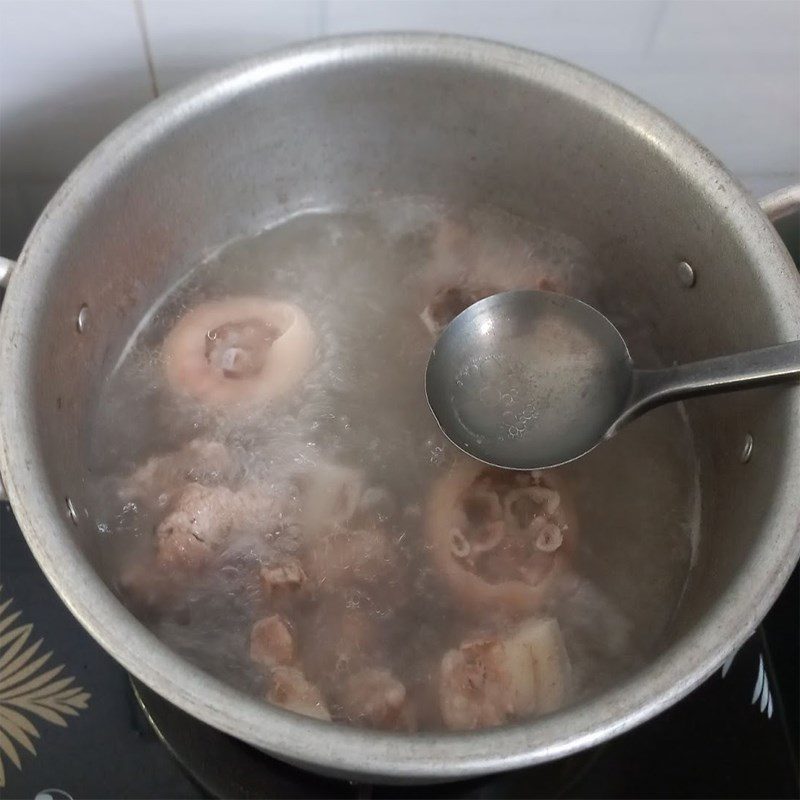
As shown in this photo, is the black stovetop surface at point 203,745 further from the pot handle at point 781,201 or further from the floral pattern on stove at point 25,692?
the pot handle at point 781,201

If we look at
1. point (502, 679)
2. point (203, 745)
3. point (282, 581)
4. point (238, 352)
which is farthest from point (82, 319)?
point (502, 679)

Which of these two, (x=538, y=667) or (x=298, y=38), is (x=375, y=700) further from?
(x=298, y=38)

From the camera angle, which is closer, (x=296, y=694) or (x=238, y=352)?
(x=296, y=694)

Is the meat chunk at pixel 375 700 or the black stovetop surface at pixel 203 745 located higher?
the meat chunk at pixel 375 700

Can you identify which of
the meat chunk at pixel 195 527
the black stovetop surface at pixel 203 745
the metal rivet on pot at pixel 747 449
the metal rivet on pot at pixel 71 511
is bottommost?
the black stovetop surface at pixel 203 745

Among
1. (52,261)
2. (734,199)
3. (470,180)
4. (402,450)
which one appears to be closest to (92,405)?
(52,261)

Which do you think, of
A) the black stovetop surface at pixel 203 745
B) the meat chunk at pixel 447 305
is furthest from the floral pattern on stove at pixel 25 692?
the meat chunk at pixel 447 305

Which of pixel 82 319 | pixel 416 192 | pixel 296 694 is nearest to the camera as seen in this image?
pixel 296 694

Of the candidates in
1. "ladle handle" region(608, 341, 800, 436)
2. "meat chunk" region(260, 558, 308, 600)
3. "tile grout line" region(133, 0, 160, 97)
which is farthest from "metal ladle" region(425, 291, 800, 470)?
"tile grout line" region(133, 0, 160, 97)
